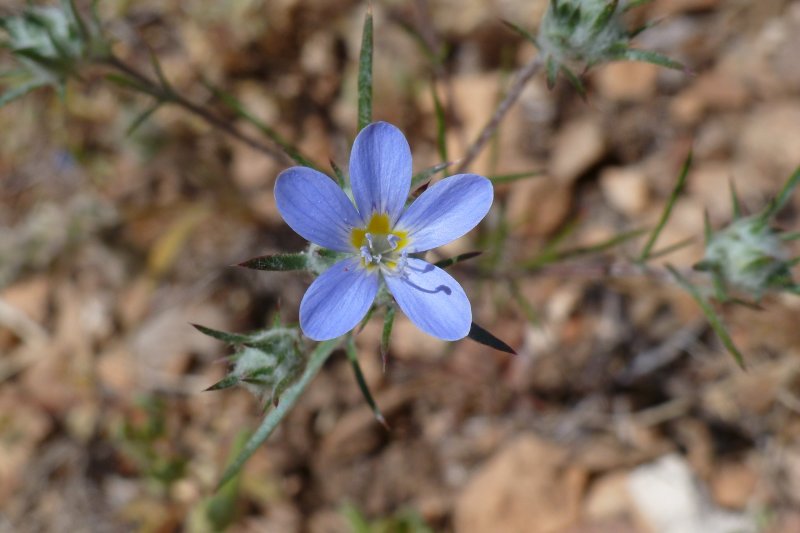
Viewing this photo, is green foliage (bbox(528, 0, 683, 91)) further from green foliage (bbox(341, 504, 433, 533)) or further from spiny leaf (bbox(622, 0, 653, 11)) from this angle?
green foliage (bbox(341, 504, 433, 533))

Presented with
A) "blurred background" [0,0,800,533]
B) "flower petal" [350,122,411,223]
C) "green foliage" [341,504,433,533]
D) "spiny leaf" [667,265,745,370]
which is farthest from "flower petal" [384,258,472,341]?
"green foliage" [341,504,433,533]

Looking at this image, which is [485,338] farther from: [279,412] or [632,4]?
[632,4]

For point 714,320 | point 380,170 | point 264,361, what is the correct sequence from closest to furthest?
point 380,170
point 264,361
point 714,320

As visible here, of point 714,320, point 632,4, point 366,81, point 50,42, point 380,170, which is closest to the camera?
point 380,170

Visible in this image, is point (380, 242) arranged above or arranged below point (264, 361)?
above

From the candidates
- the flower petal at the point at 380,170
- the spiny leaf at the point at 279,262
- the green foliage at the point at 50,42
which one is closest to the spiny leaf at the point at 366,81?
the flower petal at the point at 380,170

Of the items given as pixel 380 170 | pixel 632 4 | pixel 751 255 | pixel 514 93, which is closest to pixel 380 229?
pixel 380 170

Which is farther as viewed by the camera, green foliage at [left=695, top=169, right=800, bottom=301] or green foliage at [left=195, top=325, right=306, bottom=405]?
green foliage at [left=695, top=169, right=800, bottom=301]
